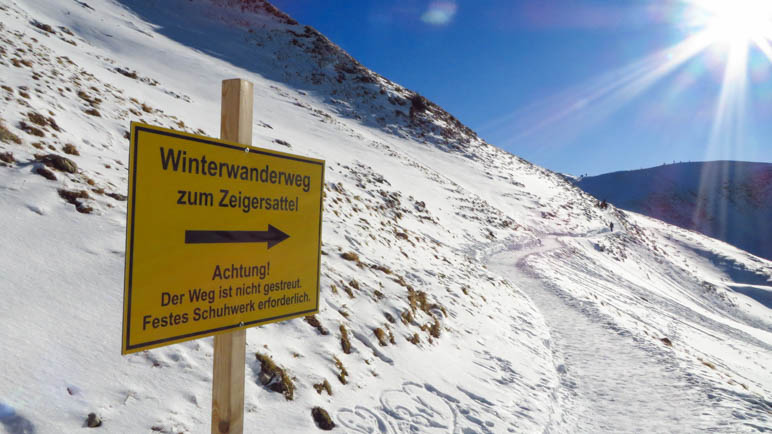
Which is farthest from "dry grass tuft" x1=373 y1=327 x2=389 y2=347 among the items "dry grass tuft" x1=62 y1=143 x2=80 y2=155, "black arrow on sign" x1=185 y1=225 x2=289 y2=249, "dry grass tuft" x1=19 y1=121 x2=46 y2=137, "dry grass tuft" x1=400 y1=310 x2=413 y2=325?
"dry grass tuft" x1=19 y1=121 x2=46 y2=137

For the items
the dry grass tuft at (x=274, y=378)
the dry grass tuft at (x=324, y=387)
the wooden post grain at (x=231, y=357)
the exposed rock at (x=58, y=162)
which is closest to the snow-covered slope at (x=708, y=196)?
the dry grass tuft at (x=324, y=387)

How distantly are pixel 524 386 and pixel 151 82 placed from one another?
815 inches

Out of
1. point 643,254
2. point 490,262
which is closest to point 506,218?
point 490,262

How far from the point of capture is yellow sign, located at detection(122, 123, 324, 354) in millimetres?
1761

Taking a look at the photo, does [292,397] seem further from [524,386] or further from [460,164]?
[460,164]

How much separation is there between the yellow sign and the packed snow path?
549 cm

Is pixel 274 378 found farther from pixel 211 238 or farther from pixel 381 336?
pixel 211 238

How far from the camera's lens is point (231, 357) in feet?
7.10

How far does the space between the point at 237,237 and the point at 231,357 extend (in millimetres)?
689

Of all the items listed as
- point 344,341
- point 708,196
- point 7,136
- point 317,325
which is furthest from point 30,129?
point 708,196

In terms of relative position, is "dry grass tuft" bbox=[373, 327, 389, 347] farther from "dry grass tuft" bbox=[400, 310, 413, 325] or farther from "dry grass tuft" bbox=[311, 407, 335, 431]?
"dry grass tuft" bbox=[311, 407, 335, 431]

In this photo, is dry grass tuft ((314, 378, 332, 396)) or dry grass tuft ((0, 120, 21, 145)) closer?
dry grass tuft ((314, 378, 332, 396))

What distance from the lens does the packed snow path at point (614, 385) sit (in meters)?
6.12

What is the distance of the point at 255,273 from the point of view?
2256 millimetres
